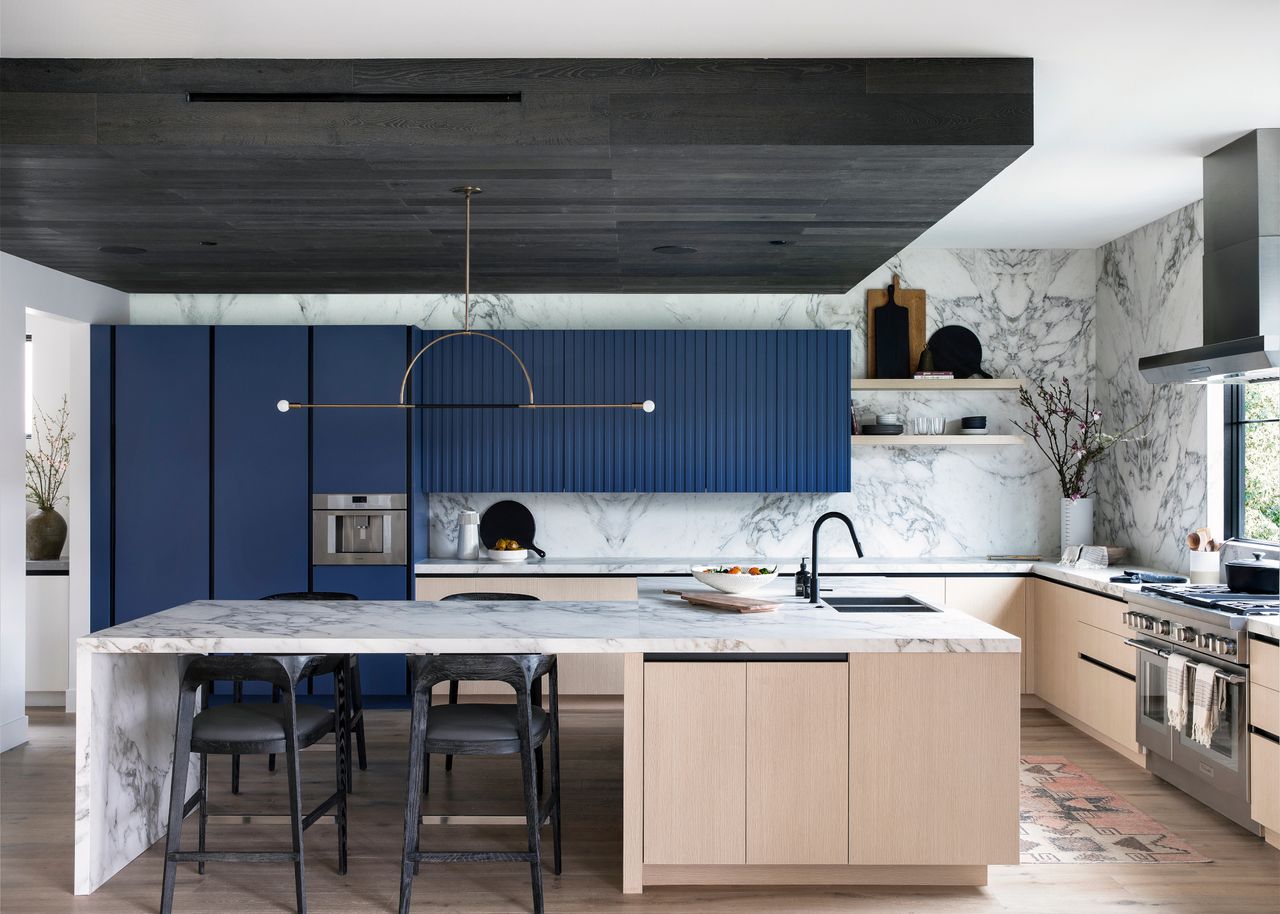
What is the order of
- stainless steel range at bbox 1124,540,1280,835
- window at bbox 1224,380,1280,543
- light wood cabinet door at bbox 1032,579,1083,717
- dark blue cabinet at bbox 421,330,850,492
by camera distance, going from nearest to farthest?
stainless steel range at bbox 1124,540,1280,835, window at bbox 1224,380,1280,543, light wood cabinet door at bbox 1032,579,1083,717, dark blue cabinet at bbox 421,330,850,492

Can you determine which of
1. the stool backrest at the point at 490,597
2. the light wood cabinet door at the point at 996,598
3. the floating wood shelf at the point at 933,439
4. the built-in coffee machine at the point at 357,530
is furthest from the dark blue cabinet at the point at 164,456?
the light wood cabinet door at the point at 996,598

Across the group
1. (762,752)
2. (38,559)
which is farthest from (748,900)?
(38,559)

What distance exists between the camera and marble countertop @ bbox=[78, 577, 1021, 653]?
3107 mm

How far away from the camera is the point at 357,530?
5.75m

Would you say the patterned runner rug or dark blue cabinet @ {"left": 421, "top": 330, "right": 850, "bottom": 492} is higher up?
dark blue cabinet @ {"left": 421, "top": 330, "right": 850, "bottom": 492}

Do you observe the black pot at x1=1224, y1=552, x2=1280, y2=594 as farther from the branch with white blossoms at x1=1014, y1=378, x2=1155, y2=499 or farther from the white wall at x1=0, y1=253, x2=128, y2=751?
the white wall at x1=0, y1=253, x2=128, y2=751

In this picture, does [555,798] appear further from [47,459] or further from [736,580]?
[47,459]

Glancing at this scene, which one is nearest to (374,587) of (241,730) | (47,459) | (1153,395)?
(47,459)

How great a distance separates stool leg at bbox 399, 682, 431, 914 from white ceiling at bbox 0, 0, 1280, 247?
2112mm

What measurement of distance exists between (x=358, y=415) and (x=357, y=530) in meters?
0.69

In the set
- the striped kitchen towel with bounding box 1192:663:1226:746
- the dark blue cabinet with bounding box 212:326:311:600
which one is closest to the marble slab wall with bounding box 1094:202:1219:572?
the striped kitchen towel with bounding box 1192:663:1226:746

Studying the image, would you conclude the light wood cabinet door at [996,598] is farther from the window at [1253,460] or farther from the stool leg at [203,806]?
the stool leg at [203,806]

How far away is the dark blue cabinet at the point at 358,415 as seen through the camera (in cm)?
575

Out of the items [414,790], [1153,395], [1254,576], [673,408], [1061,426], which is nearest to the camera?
[414,790]
